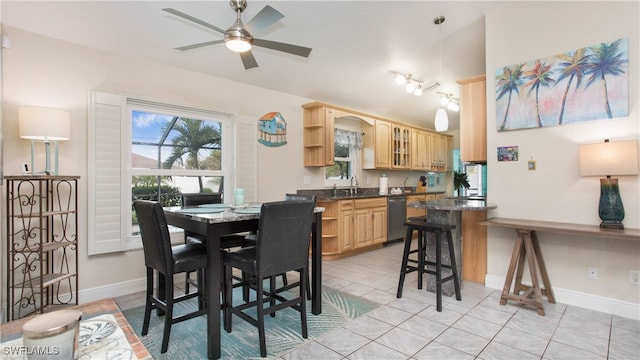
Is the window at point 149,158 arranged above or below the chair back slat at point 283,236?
above

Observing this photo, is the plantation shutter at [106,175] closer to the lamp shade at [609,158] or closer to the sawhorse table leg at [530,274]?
the sawhorse table leg at [530,274]

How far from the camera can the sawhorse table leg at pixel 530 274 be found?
2660 mm

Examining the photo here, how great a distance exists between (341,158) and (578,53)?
3503 mm

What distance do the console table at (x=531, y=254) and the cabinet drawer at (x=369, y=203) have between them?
2.04 m

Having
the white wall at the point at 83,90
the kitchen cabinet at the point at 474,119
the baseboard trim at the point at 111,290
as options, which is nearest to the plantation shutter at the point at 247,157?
the white wall at the point at 83,90

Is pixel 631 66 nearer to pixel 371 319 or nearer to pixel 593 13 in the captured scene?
pixel 593 13

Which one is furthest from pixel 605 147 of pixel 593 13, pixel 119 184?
pixel 119 184

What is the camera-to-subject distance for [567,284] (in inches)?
112

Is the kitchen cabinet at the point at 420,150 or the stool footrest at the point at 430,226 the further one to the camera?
the kitchen cabinet at the point at 420,150

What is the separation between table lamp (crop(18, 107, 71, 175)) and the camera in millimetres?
2396

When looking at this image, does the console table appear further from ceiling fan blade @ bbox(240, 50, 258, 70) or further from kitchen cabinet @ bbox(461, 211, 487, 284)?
ceiling fan blade @ bbox(240, 50, 258, 70)

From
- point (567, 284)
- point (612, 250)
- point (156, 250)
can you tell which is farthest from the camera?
point (567, 284)

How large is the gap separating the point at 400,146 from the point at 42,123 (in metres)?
5.27

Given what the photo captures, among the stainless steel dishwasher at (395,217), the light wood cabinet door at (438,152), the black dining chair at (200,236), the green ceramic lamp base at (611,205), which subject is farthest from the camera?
the light wood cabinet door at (438,152)
